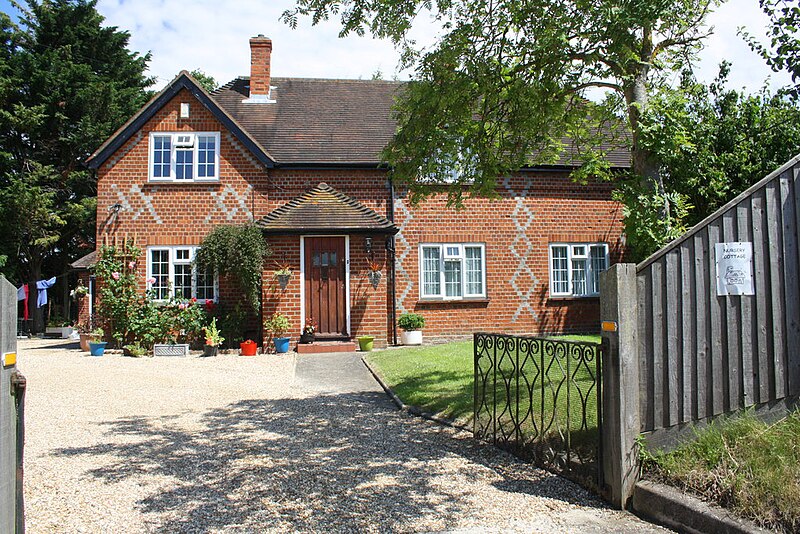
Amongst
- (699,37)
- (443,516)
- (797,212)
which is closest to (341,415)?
(443,516)

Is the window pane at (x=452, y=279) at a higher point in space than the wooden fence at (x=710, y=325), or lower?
higher

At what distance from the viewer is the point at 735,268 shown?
464cm

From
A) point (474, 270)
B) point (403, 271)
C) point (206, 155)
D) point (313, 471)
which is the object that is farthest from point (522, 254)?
point (313, 471)

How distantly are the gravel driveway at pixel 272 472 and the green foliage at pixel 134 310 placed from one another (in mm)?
5333

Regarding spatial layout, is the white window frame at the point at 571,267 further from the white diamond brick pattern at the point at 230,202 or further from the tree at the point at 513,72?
the tree at the point at 513,72

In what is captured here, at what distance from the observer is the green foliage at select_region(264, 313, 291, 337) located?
15.3 m

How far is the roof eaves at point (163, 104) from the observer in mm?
15781

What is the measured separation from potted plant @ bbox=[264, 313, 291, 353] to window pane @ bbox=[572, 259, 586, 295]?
26.7 feet

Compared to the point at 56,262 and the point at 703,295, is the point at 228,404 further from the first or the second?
the point at 56,262

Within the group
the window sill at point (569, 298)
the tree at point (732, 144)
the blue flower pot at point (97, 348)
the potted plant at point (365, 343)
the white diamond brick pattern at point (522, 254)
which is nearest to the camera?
the tree at point (732, 144)

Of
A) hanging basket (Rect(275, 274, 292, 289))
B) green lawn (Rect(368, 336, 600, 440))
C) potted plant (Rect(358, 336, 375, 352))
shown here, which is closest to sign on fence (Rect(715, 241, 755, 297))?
green lawn (Rect(368, 336, 600, 440))

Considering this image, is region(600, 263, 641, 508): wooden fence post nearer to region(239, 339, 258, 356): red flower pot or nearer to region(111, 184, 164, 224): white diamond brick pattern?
region(239, 339, 258, 356): red flower pot

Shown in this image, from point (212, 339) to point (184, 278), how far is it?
2.24 meters

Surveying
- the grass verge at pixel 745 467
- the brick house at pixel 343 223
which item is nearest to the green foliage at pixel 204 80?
the brick house at pixel 343 223
